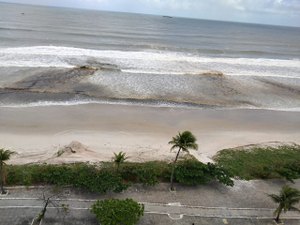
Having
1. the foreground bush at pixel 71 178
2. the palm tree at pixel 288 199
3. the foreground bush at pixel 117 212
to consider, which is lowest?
the foreground bush at pixel 117 212

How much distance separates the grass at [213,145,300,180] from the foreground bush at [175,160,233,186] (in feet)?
6.37

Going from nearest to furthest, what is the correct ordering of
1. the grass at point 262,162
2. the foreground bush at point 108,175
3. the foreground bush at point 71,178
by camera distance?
1. the foreground bush at point 71,178
2. the foreground bush at point 108,175
3. the grass at point 262,162

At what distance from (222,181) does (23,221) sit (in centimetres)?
1184

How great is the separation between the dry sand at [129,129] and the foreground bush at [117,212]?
6.67 m

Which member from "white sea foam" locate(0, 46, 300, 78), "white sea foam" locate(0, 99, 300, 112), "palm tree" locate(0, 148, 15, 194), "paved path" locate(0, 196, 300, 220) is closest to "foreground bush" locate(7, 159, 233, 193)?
"palm tree" locate(0, 148, 15, 194)

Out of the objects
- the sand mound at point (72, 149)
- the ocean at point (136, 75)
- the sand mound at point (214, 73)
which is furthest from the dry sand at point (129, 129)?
the sand mound at point (214, 73)

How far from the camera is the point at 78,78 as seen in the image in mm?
43812

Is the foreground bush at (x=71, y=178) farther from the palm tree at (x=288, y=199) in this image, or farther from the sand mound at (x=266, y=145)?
the sand mound at (x=266, y=145)

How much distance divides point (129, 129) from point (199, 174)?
9790mm

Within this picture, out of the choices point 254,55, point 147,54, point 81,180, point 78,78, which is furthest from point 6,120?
point 254,55

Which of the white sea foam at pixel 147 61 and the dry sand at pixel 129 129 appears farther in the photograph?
the white sea foam at pixel 147 61

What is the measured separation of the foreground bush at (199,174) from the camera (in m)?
21.3

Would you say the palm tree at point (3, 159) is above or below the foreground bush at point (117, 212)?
above

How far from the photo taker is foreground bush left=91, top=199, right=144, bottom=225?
16547mm
